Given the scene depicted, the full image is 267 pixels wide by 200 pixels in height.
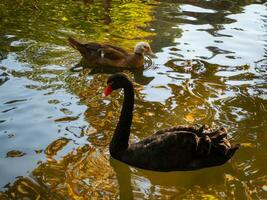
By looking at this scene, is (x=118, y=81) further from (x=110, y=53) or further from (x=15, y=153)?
(x=110, y=53)

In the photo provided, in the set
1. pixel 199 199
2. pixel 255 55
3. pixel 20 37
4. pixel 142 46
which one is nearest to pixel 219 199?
pixel 199 199

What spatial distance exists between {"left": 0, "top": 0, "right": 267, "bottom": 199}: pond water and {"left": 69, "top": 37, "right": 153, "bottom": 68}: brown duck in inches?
9.7

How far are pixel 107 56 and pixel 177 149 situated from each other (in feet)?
11.8

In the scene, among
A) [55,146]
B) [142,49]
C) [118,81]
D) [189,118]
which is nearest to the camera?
[118,81]

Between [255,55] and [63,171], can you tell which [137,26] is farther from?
[63,171]

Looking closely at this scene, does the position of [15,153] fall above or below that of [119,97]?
above

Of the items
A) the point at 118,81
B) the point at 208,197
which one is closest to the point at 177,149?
the point at 208,197

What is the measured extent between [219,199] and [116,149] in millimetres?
1244

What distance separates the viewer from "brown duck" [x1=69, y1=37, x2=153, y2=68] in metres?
8.72

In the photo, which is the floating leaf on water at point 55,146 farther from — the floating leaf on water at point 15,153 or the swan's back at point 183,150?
the swan's back at point 183,150

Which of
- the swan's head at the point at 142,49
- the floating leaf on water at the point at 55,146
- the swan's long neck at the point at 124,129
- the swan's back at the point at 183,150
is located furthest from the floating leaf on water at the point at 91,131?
the swan's head at the point at 142,49

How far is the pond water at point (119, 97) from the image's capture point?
5391mm

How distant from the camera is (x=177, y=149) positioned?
5457 millimetres

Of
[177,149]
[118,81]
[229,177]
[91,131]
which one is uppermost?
[118,81]
